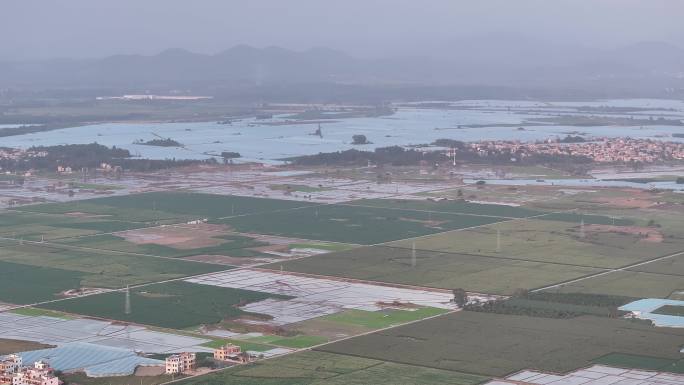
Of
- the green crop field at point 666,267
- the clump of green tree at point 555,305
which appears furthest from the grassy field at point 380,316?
the green crop field at point 666,267

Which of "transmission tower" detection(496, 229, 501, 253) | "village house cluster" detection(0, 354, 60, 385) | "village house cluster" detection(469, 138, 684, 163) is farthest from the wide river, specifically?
"village house cluster" detection(0, 354, 60, 385)

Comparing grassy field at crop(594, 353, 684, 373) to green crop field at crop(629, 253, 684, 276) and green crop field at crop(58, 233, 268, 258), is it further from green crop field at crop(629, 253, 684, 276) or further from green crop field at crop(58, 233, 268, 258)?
green crop field at crop(58, 233, 268, 258)

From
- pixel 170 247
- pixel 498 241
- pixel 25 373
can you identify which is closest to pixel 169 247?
pixel 170 247

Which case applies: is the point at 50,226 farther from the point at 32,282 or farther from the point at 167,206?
the point at 32,282

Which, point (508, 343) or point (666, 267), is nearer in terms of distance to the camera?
point (508, 343)

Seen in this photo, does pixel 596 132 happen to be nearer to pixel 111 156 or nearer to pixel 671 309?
pixel 111 156

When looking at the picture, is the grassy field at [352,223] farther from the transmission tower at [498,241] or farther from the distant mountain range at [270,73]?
the distant mountain range at [270,73]
